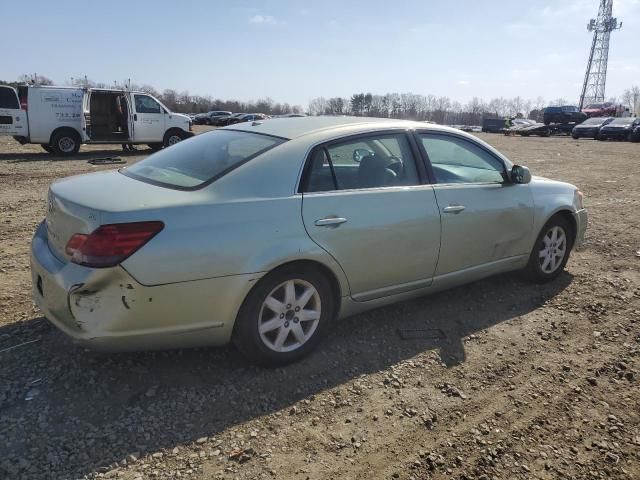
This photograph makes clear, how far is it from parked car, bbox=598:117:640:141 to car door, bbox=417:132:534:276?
2948 cm

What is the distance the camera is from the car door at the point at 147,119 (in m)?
16.5

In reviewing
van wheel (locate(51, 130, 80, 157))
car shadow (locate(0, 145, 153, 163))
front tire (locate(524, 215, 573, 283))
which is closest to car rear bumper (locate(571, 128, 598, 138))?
car shadow (locate(0, 145, 153, 163))

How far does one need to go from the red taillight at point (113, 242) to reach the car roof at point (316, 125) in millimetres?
1207

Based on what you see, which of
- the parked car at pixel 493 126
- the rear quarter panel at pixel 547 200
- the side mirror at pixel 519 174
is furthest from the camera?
the parked car at pixel 493 126

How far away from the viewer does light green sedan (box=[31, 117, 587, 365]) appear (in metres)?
2.71

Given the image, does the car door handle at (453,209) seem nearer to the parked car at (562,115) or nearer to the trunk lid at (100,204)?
the trunk lid at (100,204)

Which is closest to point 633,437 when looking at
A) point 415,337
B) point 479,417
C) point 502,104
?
point 479,417

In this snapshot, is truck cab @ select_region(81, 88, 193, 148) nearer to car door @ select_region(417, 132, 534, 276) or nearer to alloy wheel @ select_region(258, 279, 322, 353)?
car door @ select_region(417, 132, 534, 276)

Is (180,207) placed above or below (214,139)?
below

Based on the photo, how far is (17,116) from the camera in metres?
14.7

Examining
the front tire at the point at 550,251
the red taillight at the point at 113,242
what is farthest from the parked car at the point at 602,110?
the red taillight at the point at 113,242

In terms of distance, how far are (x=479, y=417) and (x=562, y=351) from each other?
3.75ft

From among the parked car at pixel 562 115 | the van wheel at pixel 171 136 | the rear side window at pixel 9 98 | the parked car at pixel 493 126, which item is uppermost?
the parked car at pixel 562 115

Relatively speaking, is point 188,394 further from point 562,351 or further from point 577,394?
point 562,351
